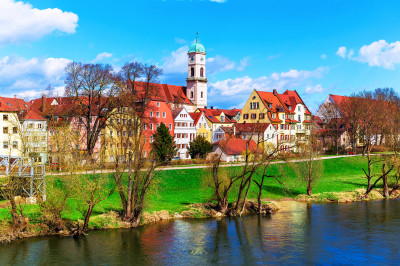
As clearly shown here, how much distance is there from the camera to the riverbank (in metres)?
42.4

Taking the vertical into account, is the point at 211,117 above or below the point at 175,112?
above

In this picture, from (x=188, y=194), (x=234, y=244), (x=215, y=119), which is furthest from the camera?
(x=215, y=119)

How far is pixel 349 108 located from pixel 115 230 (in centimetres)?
6726

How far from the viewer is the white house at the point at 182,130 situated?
9725 cm

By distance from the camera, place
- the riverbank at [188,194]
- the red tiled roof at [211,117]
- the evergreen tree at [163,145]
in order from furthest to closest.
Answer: the red tiled roof at [211,117], the evergreen tree at [163,145], the riverbank at [188,194]

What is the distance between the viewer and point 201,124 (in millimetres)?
105500

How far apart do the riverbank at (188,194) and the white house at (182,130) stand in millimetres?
28041

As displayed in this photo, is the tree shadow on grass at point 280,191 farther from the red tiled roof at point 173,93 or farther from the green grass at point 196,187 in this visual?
the red tiled roof at point 173,93

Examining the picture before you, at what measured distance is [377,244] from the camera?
3597 cm

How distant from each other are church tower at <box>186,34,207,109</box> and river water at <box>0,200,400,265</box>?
7848 cm

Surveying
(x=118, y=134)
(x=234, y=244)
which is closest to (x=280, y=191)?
(x=234, y=244)

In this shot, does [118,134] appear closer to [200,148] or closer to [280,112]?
[200,148]

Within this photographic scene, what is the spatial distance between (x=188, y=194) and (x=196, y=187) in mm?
5023

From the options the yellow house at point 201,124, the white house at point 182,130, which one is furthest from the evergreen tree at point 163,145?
the yellow house at point 201,124
